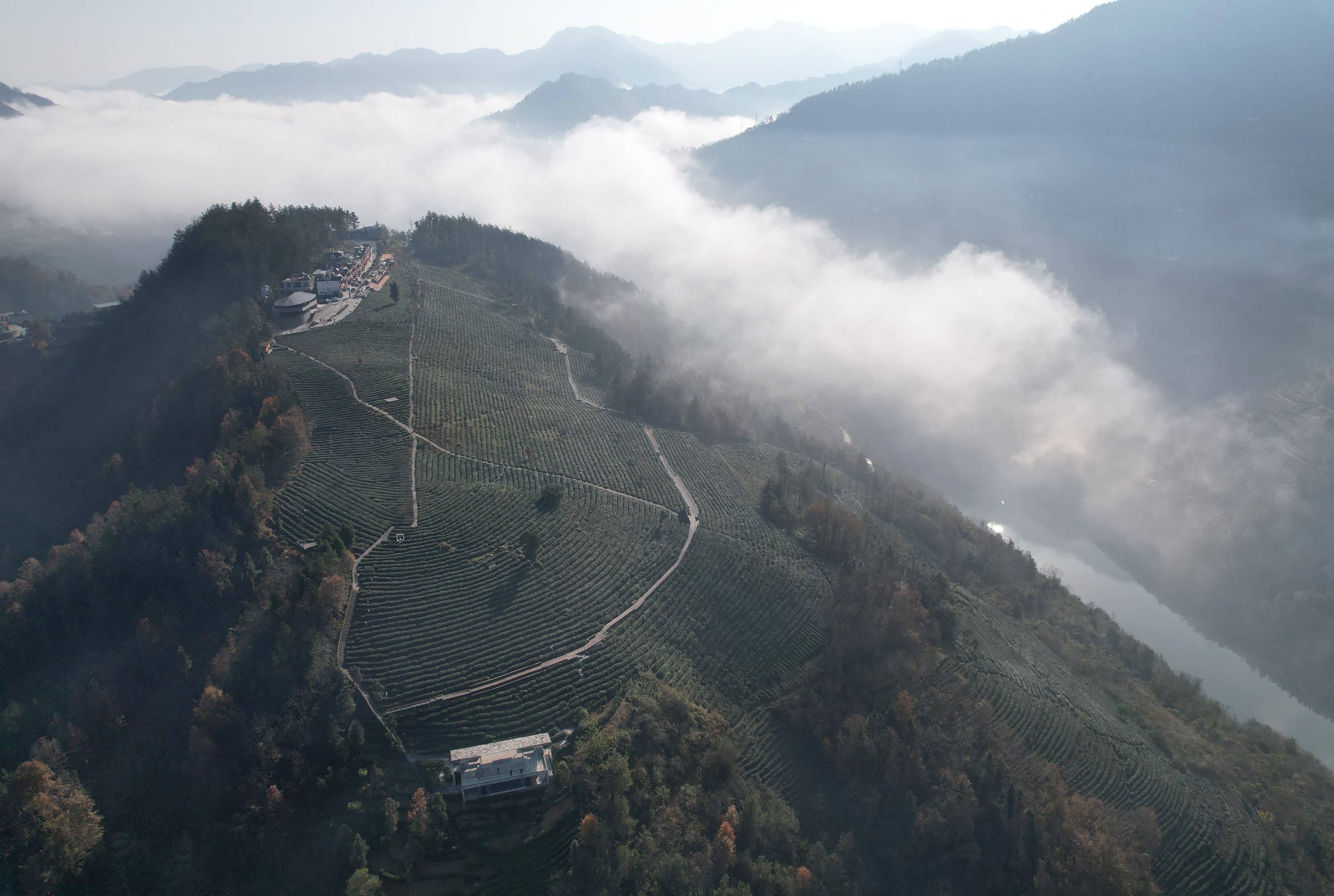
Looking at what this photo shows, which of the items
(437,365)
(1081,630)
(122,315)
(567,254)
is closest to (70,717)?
(437,365)

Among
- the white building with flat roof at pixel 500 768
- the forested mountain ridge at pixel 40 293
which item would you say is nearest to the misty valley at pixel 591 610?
the white building with flat roof at pixel 500 768

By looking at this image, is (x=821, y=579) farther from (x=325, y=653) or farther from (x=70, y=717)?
(x=70, y=717)

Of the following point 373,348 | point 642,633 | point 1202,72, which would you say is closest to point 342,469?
point 373,348

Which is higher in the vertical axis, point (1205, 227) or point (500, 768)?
point (1205, 227)

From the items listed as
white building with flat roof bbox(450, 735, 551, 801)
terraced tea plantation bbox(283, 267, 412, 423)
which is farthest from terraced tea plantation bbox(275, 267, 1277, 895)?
white building with flat roof bbox(450, 735, 551, 801)

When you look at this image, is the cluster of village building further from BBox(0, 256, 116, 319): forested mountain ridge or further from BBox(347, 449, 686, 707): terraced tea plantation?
BBox(0, 256, 116, 319): forested mountain ridge

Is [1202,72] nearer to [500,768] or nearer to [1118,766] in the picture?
[1118,766]

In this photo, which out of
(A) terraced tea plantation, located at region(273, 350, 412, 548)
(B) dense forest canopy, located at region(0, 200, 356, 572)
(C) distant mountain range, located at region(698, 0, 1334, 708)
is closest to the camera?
(A) terraced tea plantation, located at region(273, 350, 412, 548)
